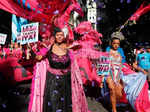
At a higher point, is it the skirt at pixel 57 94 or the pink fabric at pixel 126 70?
the pink fabric at pixel 126 70

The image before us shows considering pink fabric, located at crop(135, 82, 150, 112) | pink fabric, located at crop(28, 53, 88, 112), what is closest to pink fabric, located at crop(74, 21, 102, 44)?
pink fabric, located at crop(135, 82, 150, 112)

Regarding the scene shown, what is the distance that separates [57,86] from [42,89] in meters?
0.26

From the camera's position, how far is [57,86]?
375cm

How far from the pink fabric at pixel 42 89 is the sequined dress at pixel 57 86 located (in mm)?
72

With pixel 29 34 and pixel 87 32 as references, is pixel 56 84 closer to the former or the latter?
pixel 29 34

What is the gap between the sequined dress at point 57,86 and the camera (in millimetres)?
3702

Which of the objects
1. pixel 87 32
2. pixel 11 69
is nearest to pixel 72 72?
pixel 87 32

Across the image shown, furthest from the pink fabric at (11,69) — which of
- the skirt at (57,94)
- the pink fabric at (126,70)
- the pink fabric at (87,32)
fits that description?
the pink fabric at (126,70)

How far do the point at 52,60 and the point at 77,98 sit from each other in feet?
2.64

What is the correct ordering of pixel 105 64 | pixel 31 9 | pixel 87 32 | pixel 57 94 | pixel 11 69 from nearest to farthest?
pixel 57 94
pixel 105 64
pixel 31 9
pixel 87 32
pixel 11 69

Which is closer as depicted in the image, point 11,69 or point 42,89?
point 42,89

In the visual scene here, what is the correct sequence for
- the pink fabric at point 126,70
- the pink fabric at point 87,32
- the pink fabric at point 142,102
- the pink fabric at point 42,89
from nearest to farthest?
1. the pink fabric at point 42,89
2. the pink fabric at point 142,102
3. the pink fabric at point 126,70
4. the pink fabric at point 87,32

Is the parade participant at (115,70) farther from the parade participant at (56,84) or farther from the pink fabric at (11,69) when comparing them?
the pink fabric at (11,69)

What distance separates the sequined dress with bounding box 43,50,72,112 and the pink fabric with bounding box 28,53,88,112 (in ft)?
0.24
